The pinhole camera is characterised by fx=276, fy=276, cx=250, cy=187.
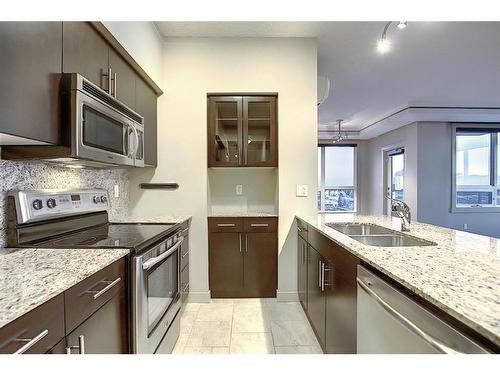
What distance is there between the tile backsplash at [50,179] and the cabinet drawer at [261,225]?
1.24m

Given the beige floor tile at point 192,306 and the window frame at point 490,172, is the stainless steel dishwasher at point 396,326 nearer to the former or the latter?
the beige floor tile at point 192,306

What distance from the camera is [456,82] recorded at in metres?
3.81

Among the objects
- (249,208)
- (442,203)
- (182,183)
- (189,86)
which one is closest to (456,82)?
(442,203)

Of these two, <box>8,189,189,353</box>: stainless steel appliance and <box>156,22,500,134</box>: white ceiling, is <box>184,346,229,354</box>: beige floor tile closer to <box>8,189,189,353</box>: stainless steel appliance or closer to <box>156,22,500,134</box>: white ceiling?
<box>8,189,189,353</box>: stainless steel appliance

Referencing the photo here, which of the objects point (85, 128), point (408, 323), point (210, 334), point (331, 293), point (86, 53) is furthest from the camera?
point (210, 334)

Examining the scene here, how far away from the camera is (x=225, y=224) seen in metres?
2.79

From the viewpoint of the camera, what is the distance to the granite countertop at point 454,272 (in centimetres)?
65

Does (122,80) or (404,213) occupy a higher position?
(122,80)

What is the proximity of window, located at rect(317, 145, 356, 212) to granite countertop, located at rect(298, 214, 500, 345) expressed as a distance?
610 centimetres

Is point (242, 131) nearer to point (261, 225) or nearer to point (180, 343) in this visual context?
point (261, 225)

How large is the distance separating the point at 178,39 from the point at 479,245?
2.92m

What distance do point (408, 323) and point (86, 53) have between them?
1925 mm

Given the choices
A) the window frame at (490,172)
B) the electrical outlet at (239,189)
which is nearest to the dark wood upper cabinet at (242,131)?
the electrical outlet at (239,189)

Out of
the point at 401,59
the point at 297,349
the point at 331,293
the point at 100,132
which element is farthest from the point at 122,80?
the point at 401,59
